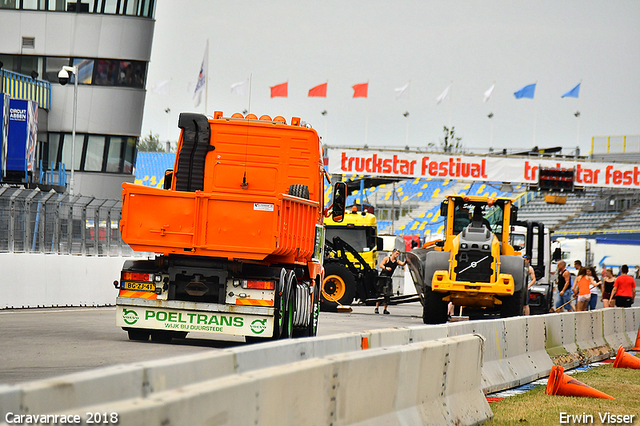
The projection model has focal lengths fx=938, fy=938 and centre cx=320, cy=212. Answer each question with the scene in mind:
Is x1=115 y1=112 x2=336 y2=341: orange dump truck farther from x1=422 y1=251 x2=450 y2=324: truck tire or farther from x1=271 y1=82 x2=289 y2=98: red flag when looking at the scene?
x1=271 y1=82 x2=289 y2=98: red flag

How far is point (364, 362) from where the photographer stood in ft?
20.0

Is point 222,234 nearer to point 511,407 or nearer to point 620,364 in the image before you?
point 511,407

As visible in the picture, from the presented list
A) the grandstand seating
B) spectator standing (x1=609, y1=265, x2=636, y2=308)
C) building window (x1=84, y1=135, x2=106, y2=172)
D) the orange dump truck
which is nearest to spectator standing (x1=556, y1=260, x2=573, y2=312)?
spectator standing (x1=609, y1=265, x2=636, y2=308)

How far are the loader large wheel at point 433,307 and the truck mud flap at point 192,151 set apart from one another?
776cm

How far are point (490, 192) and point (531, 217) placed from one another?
5.28 meters

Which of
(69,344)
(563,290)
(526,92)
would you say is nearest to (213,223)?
(69,344)

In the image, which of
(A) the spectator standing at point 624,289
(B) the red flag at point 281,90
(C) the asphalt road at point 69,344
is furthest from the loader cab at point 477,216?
(B) the red flag at point 281,90

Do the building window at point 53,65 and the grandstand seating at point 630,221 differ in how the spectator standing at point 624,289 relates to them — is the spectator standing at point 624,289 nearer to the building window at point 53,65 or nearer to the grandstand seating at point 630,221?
the building window at point 53,65

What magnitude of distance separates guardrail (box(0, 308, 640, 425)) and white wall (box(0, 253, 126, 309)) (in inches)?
466

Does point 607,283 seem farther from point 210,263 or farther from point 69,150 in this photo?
point 69,150

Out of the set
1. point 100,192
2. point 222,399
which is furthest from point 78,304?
point 100,192

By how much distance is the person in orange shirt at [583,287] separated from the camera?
25.5 m

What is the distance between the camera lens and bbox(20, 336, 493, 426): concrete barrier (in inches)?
155

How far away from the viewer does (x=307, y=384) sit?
529 cm
